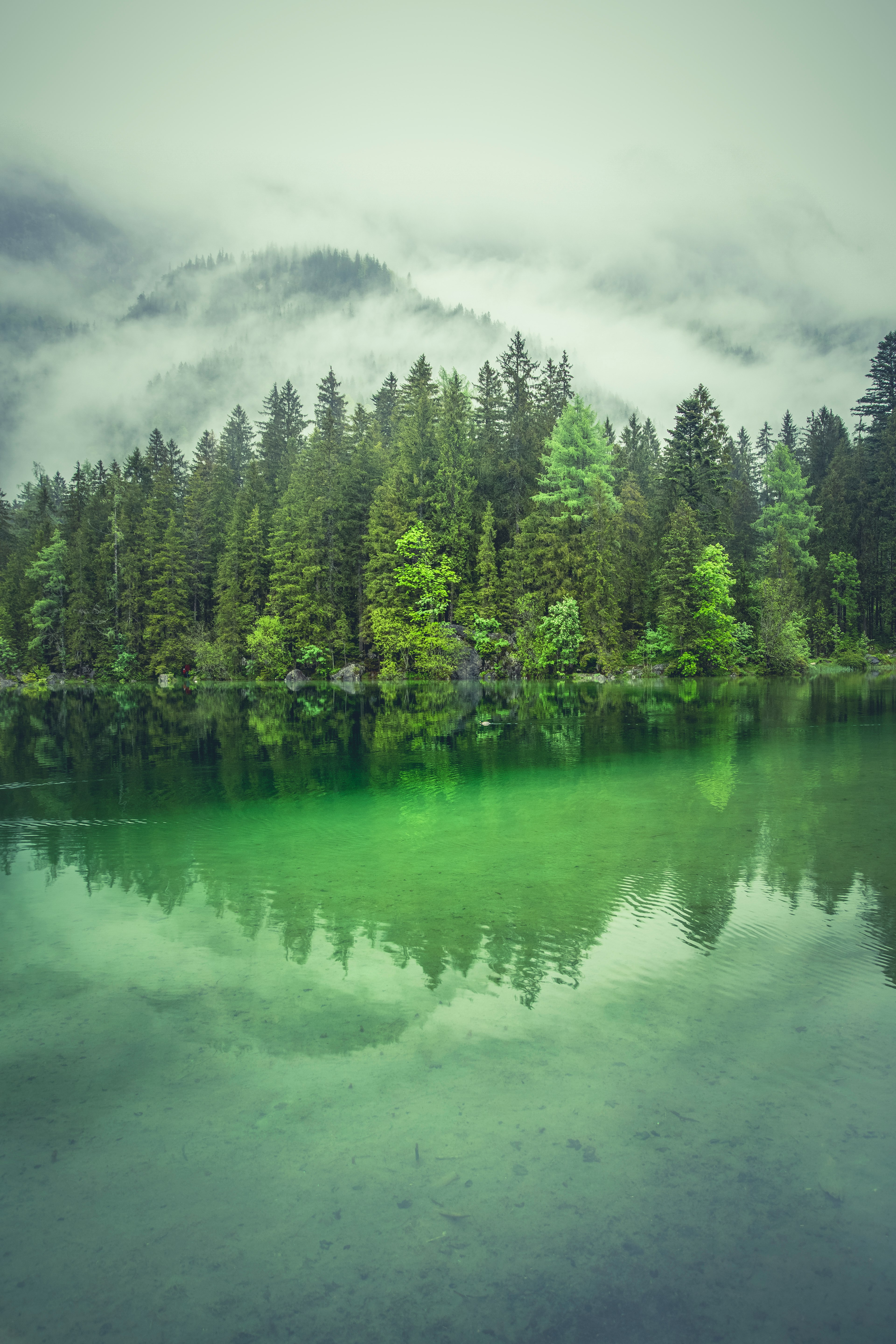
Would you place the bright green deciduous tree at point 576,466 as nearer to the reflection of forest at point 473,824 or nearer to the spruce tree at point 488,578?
the spruce tree at point 488,578

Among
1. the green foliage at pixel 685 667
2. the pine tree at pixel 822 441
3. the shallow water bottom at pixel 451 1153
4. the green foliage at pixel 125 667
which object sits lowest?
the shallow water bottom at pixel 451 1153

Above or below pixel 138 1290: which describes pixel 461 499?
above

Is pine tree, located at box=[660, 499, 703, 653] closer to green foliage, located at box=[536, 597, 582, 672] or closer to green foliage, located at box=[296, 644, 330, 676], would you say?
green foliage, located at box=[536, 597, 582, 672]

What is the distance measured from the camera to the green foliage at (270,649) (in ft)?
186

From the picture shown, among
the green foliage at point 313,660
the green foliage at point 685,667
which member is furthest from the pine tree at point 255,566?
the green foliage at point 685,667

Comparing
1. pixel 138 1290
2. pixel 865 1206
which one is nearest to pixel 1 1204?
pixel 138 1290

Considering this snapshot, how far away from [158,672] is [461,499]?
28.3 meters

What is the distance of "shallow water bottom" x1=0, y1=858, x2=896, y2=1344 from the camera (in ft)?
10.2

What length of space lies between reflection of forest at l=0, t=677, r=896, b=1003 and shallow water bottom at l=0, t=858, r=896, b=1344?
2.80 feet

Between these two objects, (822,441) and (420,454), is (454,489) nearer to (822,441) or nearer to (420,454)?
(420,454)

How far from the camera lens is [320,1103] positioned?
4.40 metres

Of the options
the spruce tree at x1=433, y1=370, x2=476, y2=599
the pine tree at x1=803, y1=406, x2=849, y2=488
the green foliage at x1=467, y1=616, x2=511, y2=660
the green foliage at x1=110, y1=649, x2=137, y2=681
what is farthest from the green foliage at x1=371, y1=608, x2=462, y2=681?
the pine tree at x1=803, y1=406, x2=849, y2=488

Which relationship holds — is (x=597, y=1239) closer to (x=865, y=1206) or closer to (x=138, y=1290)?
(x=865, y=1206)

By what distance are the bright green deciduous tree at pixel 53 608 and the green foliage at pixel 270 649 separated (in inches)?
691
